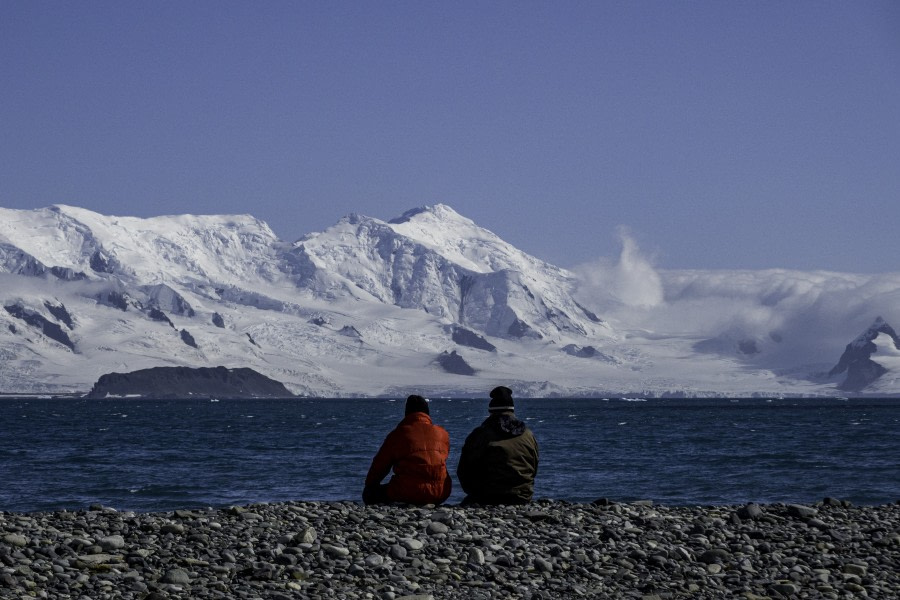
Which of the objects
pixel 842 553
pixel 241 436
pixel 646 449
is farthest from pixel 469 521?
pixel 241 436

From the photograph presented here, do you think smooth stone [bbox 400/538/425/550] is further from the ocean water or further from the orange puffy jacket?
the ocean water

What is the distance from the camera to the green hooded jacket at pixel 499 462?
794 inches

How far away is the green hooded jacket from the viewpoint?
66.2 feet

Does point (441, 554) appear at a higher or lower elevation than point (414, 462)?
lower

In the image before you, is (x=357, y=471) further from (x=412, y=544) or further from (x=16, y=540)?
(x=16, y=540)

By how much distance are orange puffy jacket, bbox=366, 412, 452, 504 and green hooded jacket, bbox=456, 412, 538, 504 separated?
39cm

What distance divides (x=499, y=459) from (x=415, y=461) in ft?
4.61

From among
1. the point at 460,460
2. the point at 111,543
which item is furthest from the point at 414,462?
the point at 111,543

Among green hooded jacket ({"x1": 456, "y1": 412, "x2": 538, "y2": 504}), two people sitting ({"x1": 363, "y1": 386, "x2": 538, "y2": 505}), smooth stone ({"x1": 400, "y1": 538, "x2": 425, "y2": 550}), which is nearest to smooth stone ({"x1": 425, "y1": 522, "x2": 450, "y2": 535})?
smooth stone ({"x1": 400, "y1": 538, "x2": 425, "y2": 550})

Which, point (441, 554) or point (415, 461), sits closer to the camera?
point (441, 554)

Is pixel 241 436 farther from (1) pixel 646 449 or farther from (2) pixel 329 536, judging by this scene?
(2) pixel 329 536

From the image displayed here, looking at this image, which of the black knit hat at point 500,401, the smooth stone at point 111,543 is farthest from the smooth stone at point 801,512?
the smooth stone at point 111,543

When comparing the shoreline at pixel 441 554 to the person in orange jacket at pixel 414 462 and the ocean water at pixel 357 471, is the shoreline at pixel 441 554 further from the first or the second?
the ocean water at pixel 357 471

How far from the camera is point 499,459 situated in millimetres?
20344
